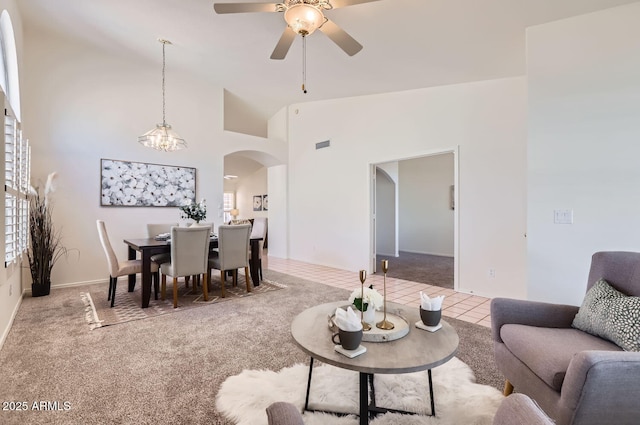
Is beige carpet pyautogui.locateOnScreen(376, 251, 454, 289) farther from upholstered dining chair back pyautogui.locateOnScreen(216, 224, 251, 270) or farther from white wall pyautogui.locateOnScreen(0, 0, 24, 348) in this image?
white wall pyautogui.locateOnScreen(0, 0, 24, 348)

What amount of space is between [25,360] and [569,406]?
3.33 metres

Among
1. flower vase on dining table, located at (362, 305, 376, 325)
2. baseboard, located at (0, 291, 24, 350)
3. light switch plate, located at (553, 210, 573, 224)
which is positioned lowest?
baseboard, located at (0, 291, 24, 350)

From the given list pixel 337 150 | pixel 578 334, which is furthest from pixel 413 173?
pixel 578 334

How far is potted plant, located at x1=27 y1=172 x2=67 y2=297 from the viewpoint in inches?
152

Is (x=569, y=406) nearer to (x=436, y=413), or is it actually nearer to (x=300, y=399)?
(x=436, y=413)

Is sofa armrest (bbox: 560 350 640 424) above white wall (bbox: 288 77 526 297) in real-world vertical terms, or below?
below

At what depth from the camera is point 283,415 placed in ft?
2.76

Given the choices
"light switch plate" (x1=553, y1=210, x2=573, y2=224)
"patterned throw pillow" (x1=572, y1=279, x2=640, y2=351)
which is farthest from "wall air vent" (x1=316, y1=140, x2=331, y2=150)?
"patterned throw pillow" (x1=572, y1=279, x2=640, y2=351)

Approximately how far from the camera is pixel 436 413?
158cm

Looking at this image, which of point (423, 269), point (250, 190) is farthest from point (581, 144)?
point (250, 190)

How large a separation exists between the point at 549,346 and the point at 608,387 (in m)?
0.41

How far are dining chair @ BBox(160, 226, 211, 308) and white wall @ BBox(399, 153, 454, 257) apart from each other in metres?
5.83

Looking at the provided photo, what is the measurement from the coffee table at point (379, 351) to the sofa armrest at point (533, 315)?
1.34ft

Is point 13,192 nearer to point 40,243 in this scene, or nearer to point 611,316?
point 40,243
